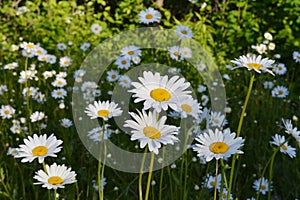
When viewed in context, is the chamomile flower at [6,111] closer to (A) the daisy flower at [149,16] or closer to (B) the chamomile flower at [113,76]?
(B) the chamomile flower at [113,76]

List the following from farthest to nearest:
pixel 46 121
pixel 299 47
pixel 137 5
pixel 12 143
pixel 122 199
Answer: pixel 137 5 < pixel 299 47 < pixel 46 121 < pixel 12 143 < pixel 122 199

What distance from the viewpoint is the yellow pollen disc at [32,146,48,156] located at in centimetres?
100

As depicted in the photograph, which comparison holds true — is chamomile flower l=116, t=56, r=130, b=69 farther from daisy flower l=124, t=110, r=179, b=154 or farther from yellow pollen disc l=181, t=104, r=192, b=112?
daisy flower l=124, t=110, r=179, b=154

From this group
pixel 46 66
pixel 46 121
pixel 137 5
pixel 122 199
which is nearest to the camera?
pixel 122 199

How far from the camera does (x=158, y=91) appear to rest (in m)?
0.96

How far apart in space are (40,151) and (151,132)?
250 mm

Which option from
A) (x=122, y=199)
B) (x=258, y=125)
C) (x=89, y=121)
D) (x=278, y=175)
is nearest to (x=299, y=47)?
(x=258, y=125)

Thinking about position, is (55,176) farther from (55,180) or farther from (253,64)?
(253,64)

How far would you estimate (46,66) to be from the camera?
301 cm

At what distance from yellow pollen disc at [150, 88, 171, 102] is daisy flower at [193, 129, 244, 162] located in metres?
0.12

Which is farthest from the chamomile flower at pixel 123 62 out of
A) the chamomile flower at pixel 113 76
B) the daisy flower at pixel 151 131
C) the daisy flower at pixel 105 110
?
the daisy flower at pixel 151 131

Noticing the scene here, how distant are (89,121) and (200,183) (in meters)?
0.59

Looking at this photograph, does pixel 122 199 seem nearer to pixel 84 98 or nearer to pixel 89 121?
pixel 89 121

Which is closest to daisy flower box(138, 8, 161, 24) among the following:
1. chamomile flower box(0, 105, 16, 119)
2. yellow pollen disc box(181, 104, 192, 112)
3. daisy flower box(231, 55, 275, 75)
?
chamomile flower box(0, 105, 16, 119)
